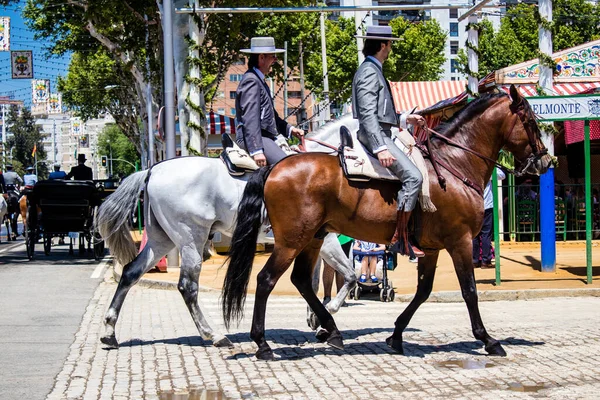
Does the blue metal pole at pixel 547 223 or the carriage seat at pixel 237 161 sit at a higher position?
the carriage seat at pixel 237 161

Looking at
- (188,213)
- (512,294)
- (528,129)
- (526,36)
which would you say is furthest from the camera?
(526,36)

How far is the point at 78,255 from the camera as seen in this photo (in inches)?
896

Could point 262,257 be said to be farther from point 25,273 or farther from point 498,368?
point 498,368

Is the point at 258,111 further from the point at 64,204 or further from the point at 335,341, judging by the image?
the point at 64,204

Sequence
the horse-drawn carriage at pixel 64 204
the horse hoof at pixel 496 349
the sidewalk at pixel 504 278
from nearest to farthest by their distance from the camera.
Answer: the horse hoof at pixel 496 349, the sidewalk at pixel 504 278, the horse-drawn carriage at pixel 64 204

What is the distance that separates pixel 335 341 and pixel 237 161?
6.52ft

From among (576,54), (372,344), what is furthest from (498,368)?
(576,54)

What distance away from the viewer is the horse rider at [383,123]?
8.05 m

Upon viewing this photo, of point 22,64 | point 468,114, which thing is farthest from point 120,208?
point 22,64

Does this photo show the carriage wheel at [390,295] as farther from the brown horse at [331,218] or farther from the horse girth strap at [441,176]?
the horse girth strap at [441,176]

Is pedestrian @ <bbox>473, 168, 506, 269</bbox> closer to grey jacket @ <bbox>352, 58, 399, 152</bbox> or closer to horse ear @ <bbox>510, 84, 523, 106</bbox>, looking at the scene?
horse ear @ <bbox>510, 84, 523, 106</bbox>

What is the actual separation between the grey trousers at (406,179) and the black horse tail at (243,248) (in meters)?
1.17

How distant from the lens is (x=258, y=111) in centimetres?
900

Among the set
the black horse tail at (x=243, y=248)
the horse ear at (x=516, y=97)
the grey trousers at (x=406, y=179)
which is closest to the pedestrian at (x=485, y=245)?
the horse ear at (x=516, y=97)
